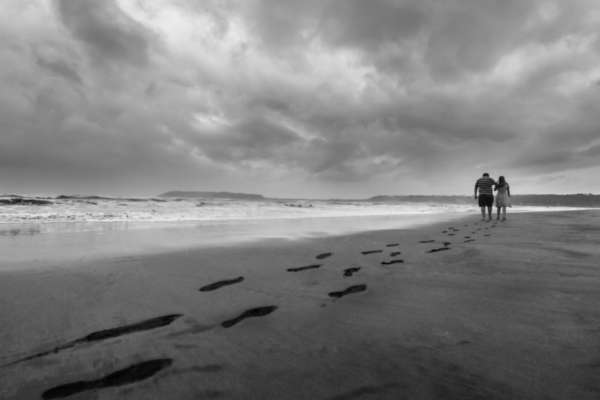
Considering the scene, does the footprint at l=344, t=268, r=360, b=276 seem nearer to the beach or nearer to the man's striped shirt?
the beach

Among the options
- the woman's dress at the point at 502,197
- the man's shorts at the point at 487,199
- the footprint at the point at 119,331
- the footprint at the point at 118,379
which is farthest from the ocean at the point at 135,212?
the footprint at the point at 118,379

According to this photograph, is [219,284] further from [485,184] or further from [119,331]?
[485,184]

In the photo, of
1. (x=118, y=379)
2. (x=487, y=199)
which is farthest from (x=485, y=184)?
(x=118, y=379)

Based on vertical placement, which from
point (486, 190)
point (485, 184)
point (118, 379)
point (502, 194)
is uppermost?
point (485, 184)

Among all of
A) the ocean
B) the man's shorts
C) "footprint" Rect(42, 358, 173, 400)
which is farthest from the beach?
the man's shorts

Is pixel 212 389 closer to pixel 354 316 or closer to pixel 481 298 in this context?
pixel 354 316

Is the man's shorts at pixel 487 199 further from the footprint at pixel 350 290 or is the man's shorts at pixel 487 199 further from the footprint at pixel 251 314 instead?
the footprint at pixel 251 314

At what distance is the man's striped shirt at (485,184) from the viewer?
10.4m

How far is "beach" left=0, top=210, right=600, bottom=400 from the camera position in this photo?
106 cm

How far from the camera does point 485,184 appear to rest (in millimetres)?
10430

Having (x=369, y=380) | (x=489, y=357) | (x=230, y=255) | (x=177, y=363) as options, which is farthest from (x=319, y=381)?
(x=230, y=255)

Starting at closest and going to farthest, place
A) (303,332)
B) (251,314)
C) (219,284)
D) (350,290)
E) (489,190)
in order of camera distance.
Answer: (303,332)
(251,314)
(350,290)
(219,284)
(489,190)

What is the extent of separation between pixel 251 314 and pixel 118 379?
0.75 metres

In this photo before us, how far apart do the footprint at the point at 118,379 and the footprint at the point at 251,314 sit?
1.33 feet
